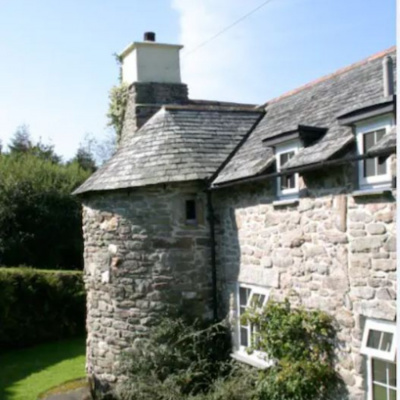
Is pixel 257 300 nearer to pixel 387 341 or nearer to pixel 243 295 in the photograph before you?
pixel 243 295

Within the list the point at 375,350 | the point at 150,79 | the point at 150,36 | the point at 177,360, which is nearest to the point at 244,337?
the point at 177,360

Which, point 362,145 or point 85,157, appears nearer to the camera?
point 362,145

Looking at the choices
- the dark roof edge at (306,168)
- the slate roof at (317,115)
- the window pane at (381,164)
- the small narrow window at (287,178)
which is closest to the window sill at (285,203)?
the small narrow window at (287,178)

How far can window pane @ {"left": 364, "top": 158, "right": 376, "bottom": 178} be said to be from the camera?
734cm

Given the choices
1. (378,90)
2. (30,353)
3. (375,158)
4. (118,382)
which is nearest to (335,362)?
(375,158)

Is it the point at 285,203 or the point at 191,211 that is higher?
the point at 285,203

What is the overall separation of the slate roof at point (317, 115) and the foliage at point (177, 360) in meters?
2.94

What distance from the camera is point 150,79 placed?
15.5 metres

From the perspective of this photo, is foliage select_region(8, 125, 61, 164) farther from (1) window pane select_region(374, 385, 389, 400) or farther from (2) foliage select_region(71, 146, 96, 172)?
(1) window pane select_region(374, 385, 389, 400)

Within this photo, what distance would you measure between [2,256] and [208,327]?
15.1 m

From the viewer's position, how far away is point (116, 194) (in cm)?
1158

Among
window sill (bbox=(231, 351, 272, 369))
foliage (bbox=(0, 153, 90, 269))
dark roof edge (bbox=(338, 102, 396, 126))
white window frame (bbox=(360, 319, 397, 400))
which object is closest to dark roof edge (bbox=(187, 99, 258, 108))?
window sill (bbox=(231, 351, 272, 369))

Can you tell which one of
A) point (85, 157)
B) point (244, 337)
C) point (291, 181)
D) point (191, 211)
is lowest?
point (244, 337)

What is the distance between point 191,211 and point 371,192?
4.77m
